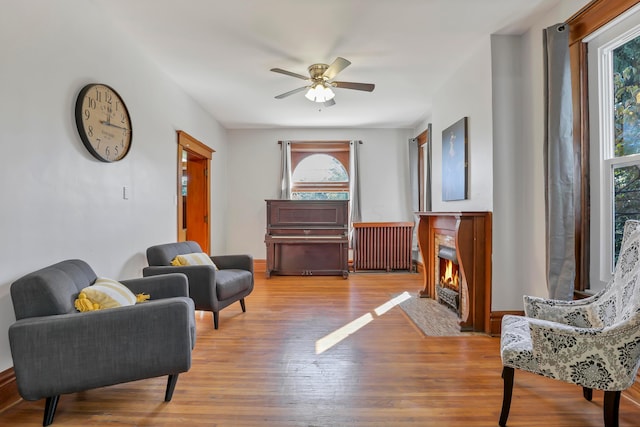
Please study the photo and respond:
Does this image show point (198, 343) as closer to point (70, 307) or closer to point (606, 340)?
point (70, 307)

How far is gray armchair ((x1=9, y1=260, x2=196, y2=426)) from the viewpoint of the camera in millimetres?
1562

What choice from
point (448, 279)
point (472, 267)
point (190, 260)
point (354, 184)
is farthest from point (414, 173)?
point (190, 260)

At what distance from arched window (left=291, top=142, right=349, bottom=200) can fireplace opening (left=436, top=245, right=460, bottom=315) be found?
278cm

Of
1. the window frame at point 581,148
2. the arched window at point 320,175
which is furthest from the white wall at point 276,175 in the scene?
the window frame at point 581,148

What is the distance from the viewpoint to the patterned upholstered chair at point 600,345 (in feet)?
4.73

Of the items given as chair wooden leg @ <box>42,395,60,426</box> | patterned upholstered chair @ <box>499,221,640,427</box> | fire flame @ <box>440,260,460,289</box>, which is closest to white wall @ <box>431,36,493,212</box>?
fire flame @ <box>440,260,460,289</box>

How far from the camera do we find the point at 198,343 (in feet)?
8.76

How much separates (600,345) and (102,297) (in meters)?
2.53

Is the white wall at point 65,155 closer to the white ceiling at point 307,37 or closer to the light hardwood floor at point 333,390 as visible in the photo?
the white ceiling at point 307,37

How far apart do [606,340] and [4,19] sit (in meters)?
3.34

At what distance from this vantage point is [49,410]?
1645 millimetres

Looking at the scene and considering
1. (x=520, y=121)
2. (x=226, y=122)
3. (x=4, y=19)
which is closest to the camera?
(x=4, y=19)

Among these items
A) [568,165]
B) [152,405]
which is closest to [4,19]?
[152,405]

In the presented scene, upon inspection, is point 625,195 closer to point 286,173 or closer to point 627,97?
point 627,97
